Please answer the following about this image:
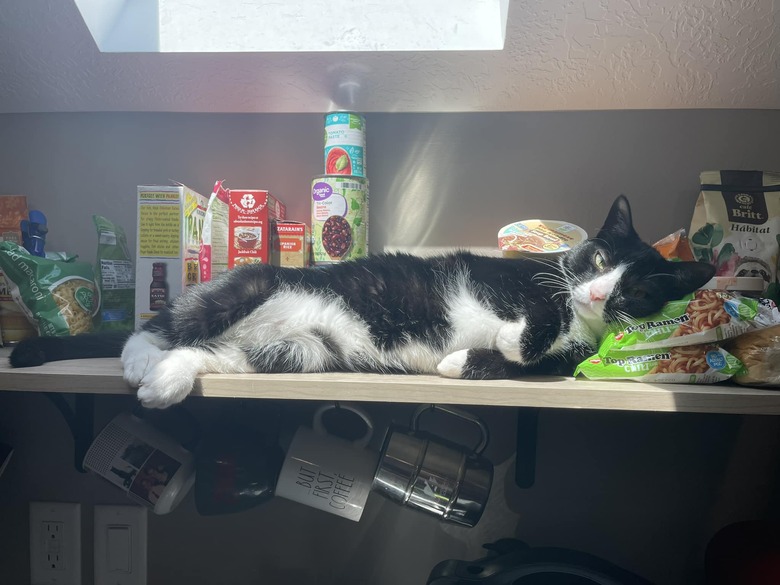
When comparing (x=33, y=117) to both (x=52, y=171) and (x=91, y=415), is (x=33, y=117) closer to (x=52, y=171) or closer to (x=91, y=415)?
(x=52, y=171)

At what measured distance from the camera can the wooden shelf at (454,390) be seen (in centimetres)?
66

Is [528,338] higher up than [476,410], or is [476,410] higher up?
[528,338]

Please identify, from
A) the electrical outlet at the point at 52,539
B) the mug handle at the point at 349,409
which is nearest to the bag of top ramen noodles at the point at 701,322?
the mug handle at the point at 349,409

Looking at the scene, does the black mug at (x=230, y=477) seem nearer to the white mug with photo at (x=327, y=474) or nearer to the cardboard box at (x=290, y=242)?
the white mug with photo at (x=327, y=474)

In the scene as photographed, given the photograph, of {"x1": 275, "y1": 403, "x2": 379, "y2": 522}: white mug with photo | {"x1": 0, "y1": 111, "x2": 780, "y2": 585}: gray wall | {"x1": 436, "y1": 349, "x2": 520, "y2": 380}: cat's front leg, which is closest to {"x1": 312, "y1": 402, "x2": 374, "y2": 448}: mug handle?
{"x1": 275, "y1": 403, "x2": 379, "y2": 522}: white mug with photo

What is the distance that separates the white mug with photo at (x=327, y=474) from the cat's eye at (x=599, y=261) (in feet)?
1.75

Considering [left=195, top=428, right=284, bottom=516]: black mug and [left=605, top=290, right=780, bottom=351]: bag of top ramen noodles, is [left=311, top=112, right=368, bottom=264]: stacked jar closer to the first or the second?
[left=195, top=428, right=284, bottom=516]: black mug

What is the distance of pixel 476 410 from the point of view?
1098mm

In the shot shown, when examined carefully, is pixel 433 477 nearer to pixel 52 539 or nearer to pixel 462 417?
pixel 462 417

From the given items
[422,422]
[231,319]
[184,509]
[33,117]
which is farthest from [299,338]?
[33,117]

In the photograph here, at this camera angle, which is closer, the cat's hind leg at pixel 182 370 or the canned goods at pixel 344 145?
the cat's hind leg at pixel 182 370

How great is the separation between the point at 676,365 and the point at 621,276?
166mm

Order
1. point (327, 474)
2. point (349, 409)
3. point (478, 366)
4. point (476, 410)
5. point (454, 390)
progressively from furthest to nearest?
point (476, 410) → point (349, 409) → point (327, 474) → point (478, 366) → point (454, 390)

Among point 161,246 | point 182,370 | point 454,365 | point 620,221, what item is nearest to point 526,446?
point 454,365
